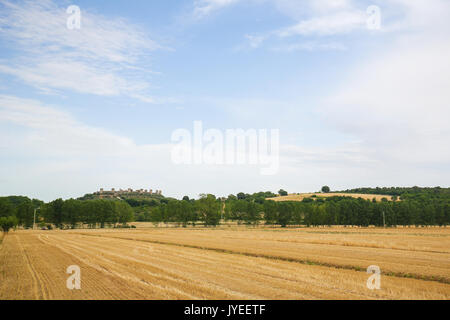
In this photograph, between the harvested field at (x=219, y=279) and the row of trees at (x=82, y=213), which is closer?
the harvested field at (x=219, y=279)

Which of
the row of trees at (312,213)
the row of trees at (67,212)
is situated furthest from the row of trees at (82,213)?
the row of trees at (312,213)

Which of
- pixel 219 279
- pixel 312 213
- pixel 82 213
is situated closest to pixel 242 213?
pixel 312 213

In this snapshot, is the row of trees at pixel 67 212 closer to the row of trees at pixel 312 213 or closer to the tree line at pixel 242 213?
the tree line at pixel 242 213

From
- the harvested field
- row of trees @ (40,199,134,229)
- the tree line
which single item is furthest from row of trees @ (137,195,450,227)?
the harvested field

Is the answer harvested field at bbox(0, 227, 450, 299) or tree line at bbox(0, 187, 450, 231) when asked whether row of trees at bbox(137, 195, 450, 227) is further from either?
harvested field at bbox(0, 227, 450, 299)

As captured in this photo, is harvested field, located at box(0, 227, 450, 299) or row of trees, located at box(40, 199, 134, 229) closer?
harvested field, located at box(0, 227, 450, 299)

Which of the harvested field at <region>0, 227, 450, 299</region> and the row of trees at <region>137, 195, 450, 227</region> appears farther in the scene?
the row of trees at <region>137, 195, 450, 227</region>

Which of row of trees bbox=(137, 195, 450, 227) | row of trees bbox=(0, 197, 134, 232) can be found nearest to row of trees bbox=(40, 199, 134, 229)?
row of trees bbox=(0, 197, 134, 232)

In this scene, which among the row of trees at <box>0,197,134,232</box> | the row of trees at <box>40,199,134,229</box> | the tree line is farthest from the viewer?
the tree line

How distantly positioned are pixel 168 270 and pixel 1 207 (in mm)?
132657

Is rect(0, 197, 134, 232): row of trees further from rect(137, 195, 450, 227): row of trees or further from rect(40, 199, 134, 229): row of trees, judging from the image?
rect(137, 195, 450, 227): row of trees

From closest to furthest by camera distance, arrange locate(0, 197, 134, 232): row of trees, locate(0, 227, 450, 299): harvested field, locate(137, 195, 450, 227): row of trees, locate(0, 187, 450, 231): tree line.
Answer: locate(0, 227, 450, 299): harvested field, locate(0, 197, 134, 232): row of trees, locate(0, 187, 450, 231): tree line, locate(137, 195, 450, 227): row of trees
